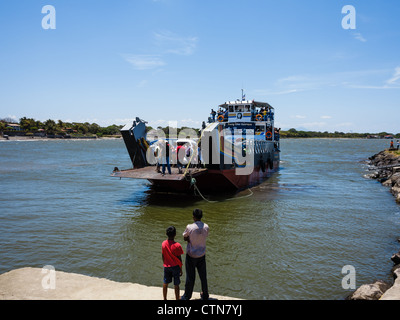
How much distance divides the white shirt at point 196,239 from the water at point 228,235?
6.49 feet

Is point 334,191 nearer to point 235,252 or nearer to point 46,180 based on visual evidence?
point 235,252

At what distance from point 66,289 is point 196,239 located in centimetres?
272

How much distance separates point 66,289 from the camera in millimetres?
5465

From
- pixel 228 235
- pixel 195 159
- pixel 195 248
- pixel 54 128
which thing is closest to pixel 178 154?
pixel 195 159

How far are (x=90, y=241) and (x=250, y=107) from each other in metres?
19.1

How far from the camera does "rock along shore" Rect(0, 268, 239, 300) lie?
5152mm

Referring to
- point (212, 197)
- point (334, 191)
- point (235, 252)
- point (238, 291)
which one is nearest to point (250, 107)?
point (334, 191)

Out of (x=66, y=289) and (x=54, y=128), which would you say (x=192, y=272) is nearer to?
(x=66, y=289)

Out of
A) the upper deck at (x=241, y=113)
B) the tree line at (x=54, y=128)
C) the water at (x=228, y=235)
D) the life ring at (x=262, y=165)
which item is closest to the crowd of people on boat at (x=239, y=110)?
the upper deck at (x=241, y=113)

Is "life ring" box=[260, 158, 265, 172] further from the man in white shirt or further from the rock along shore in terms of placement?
the man in white shirt

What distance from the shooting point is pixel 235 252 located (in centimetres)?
865

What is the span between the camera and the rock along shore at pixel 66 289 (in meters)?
5.15

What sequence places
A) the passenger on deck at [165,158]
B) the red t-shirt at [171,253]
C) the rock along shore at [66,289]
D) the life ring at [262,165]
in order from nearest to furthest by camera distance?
the red t-shirt at [171,253] → the rock along shore at [66,289] → the passenger on deck at [165,158] → the life ring at [262,165]

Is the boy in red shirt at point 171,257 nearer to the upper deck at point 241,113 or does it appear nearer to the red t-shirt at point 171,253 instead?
the red t-shirt at point 171,253
